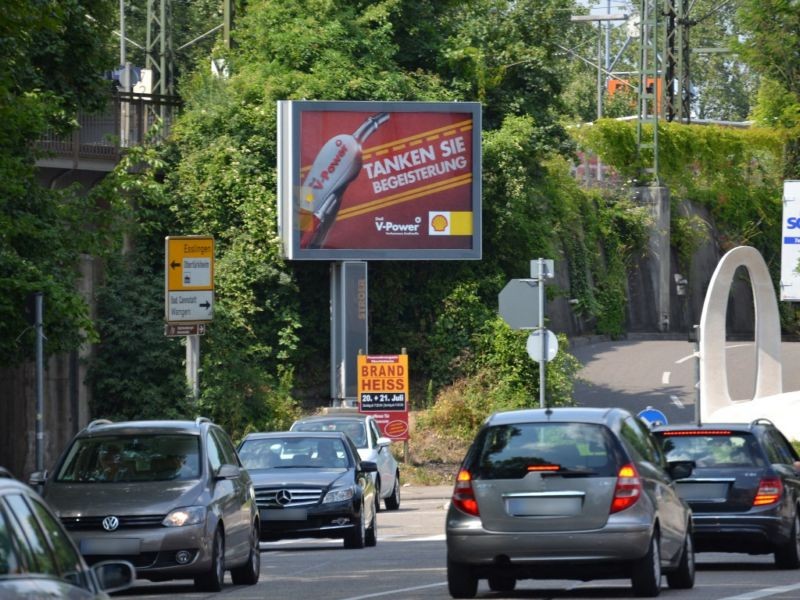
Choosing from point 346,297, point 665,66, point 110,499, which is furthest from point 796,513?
point 665,66

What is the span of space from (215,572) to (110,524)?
3.47ft

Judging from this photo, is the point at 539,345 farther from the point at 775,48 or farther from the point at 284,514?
the point at 775,48

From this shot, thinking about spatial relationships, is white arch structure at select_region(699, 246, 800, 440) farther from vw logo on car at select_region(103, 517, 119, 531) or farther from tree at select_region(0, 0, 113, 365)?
vw logo on car at select_region(103, 517, 119, 531)

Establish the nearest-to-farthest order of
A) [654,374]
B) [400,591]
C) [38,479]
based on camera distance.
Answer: [400,591], [38,479], [654,374]

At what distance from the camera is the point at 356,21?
144ft

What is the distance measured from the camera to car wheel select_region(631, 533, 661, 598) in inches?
556

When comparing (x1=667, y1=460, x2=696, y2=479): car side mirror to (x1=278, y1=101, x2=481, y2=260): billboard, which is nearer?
(x1=667, y1=460, x2=696, y2=479): car side mirror

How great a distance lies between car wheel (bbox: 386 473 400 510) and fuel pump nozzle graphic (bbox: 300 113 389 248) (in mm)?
10391

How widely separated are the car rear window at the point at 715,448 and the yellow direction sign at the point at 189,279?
949 cm

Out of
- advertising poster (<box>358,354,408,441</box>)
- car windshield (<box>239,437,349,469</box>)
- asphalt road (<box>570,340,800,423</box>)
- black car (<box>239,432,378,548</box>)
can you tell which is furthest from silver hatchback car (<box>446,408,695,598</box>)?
asphalt road (<box>570,340,800,423</box>)

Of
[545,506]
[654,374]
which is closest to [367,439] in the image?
[545,506]

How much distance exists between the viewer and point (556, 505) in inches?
552

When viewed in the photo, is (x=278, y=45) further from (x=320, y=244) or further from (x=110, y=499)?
(x=110, y=499)

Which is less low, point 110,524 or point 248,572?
point 110,524
